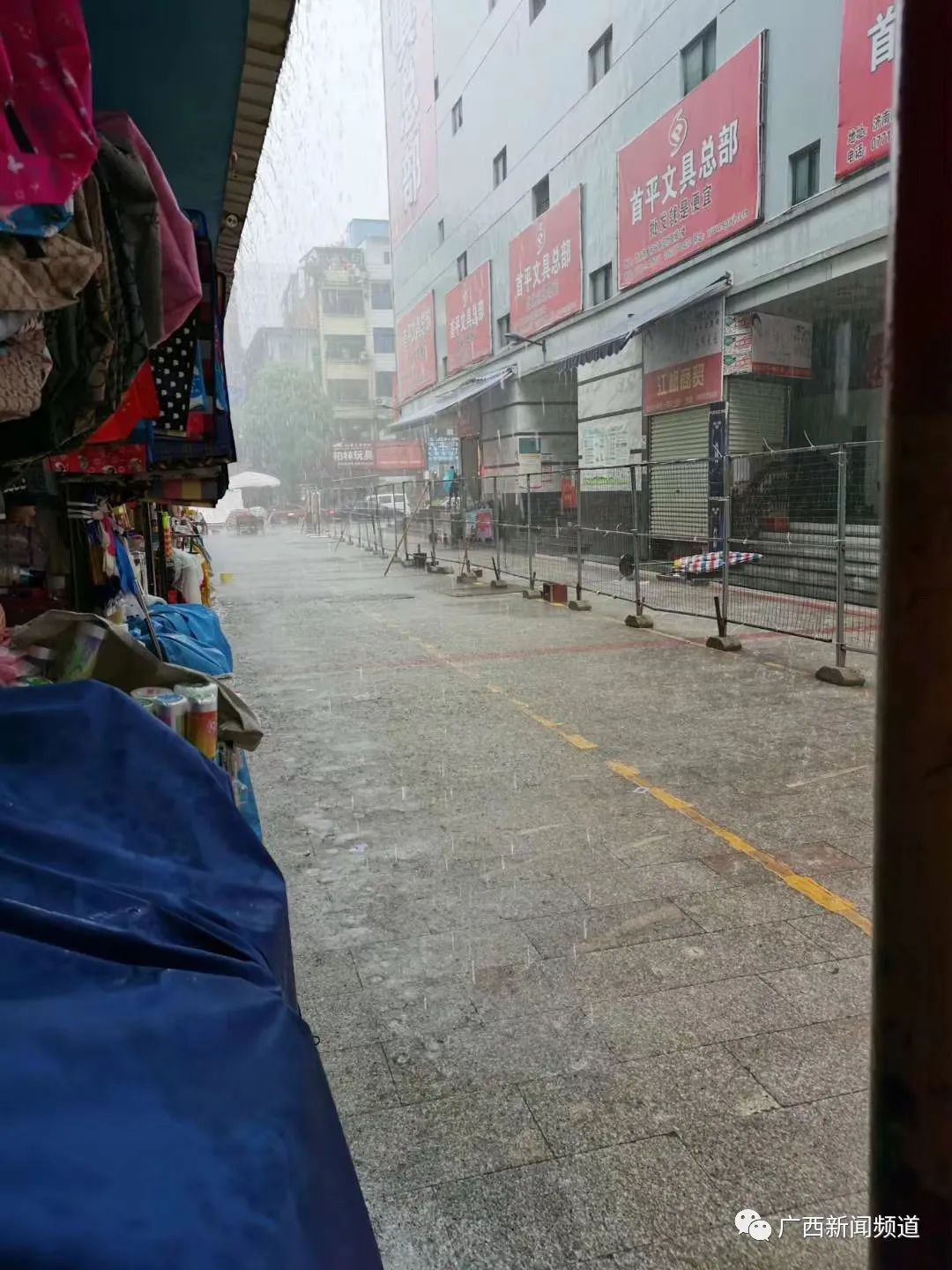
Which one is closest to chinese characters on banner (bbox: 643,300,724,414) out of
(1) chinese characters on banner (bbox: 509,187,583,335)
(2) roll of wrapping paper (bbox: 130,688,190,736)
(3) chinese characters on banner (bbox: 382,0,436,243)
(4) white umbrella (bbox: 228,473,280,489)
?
(1) chinese characters on banner (bbox: 509,187,583,335)

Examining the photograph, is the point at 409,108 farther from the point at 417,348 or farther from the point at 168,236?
the point at 168,236

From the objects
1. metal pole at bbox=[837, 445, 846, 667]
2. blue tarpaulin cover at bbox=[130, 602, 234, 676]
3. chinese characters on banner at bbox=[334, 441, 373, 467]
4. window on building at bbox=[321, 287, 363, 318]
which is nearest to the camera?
blue tarpaulin cover at bbox=[130, 602, 234, 676]

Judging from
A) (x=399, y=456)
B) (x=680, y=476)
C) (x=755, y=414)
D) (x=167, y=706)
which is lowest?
(x=167, y=706)

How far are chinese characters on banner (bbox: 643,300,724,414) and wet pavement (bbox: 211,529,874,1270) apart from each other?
7.30m

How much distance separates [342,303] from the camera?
58.9 m

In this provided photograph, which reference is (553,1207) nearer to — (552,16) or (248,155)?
(248,155)

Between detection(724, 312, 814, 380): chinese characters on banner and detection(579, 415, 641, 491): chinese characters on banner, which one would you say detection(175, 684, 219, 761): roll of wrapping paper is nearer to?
detection(724, 312, 814, 380): chinese characters on banner

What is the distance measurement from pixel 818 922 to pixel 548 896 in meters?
1.02

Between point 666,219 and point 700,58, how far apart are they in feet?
7.02

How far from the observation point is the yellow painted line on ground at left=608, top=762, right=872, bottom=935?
331 cm

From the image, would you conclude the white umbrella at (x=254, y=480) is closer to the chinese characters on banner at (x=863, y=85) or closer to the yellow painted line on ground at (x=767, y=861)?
the chinese characters on banner at (x=863, y=85)

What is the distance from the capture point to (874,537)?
27.0 ft

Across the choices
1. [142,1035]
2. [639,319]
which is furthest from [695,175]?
[142,1035]

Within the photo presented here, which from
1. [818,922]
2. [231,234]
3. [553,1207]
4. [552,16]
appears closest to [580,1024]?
[553,1207]
